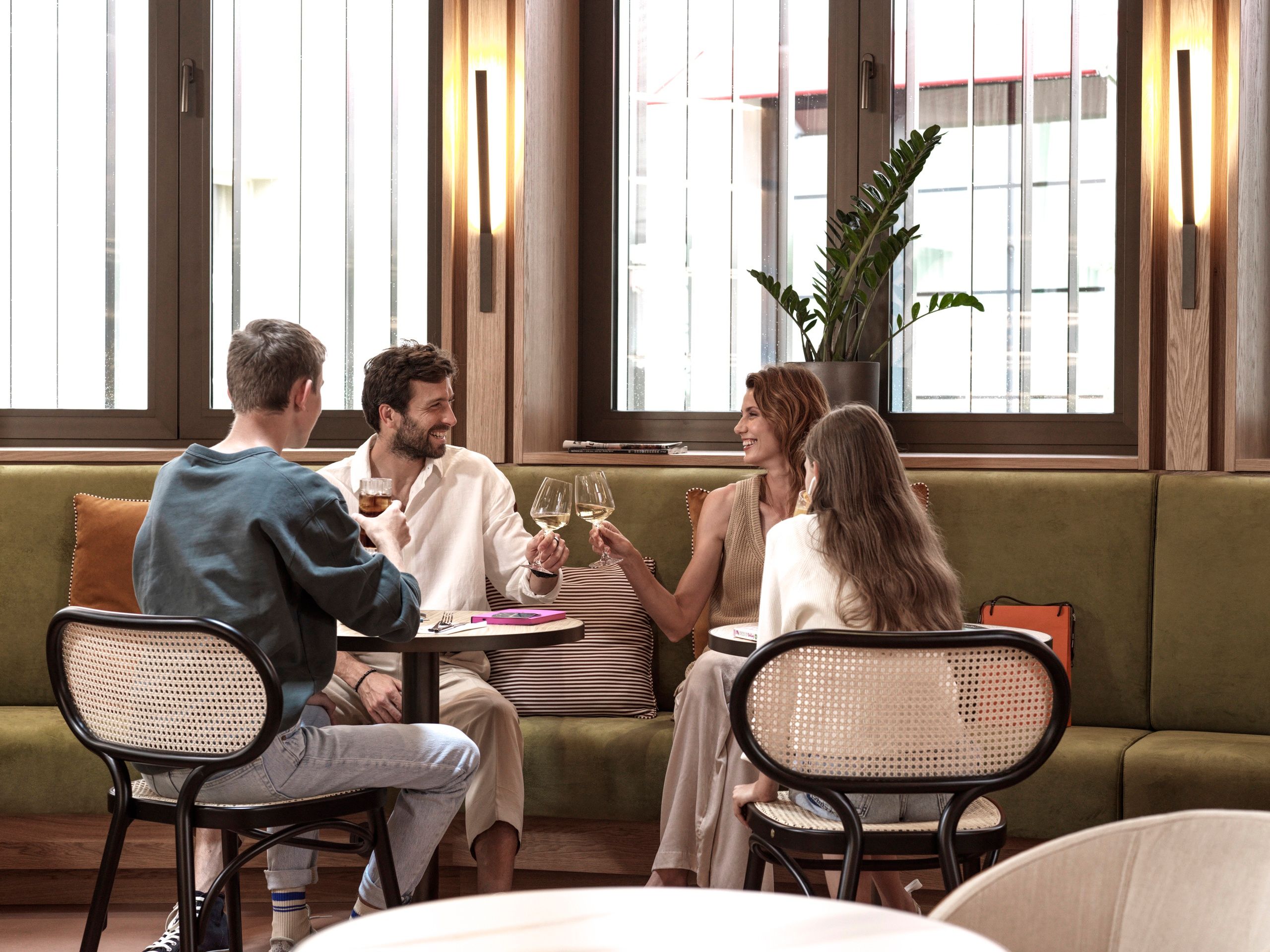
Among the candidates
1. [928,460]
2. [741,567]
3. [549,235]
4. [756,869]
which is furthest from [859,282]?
[756,869]

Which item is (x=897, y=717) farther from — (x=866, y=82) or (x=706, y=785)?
(x=866, y=82)

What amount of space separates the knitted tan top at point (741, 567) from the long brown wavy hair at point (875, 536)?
1092 mm

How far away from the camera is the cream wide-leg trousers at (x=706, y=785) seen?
8.95 ft

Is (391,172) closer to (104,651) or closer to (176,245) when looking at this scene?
(176,245)

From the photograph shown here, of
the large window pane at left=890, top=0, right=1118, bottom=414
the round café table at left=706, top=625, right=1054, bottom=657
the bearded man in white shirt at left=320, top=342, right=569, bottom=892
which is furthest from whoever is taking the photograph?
the large window pane at left=890, top=0, right=1118, bottom=414

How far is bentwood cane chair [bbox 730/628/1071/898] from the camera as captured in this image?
191cm

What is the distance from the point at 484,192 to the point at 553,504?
1.71 meters

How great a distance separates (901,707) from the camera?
1.92 meters

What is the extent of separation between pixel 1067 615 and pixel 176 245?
3097 millimetres

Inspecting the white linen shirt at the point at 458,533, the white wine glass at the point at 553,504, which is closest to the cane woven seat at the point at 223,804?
the white wine glass at the point at 553,504

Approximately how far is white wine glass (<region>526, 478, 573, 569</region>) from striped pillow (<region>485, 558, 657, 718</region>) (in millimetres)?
734

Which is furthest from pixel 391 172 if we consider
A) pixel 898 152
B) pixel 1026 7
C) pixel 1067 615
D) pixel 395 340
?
pixel 1067 615

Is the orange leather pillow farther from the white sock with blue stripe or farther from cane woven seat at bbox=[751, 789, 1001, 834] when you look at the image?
cane woven seat at bbox=[751, 789, 1001, 834]

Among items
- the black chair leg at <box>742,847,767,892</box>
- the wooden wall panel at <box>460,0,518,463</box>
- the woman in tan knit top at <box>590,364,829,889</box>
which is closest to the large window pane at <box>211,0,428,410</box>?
the wooden wall panel at <box>460,0,518,463</box>
